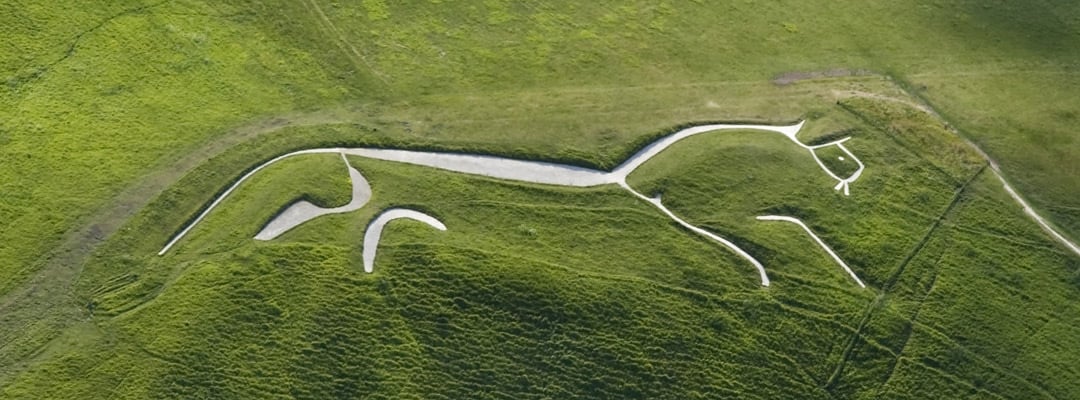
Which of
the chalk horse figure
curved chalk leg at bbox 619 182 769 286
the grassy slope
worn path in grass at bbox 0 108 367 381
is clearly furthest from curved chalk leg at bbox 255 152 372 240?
curved chalk leg at bbox 619 182 769 286

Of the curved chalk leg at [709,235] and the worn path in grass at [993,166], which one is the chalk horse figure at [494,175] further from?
the worn path in grass at [993,166]

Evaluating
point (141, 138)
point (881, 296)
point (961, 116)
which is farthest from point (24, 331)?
point (961, 116)

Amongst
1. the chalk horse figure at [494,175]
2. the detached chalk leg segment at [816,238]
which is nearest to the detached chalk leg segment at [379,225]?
the chalk horse figure at [494,175]

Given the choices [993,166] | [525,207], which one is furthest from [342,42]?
[993,166]

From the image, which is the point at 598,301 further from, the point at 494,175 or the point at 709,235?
the point at 494,175

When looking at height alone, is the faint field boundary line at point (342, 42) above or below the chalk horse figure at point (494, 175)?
above

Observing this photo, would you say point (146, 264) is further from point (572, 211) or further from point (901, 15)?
point (901, 15)
